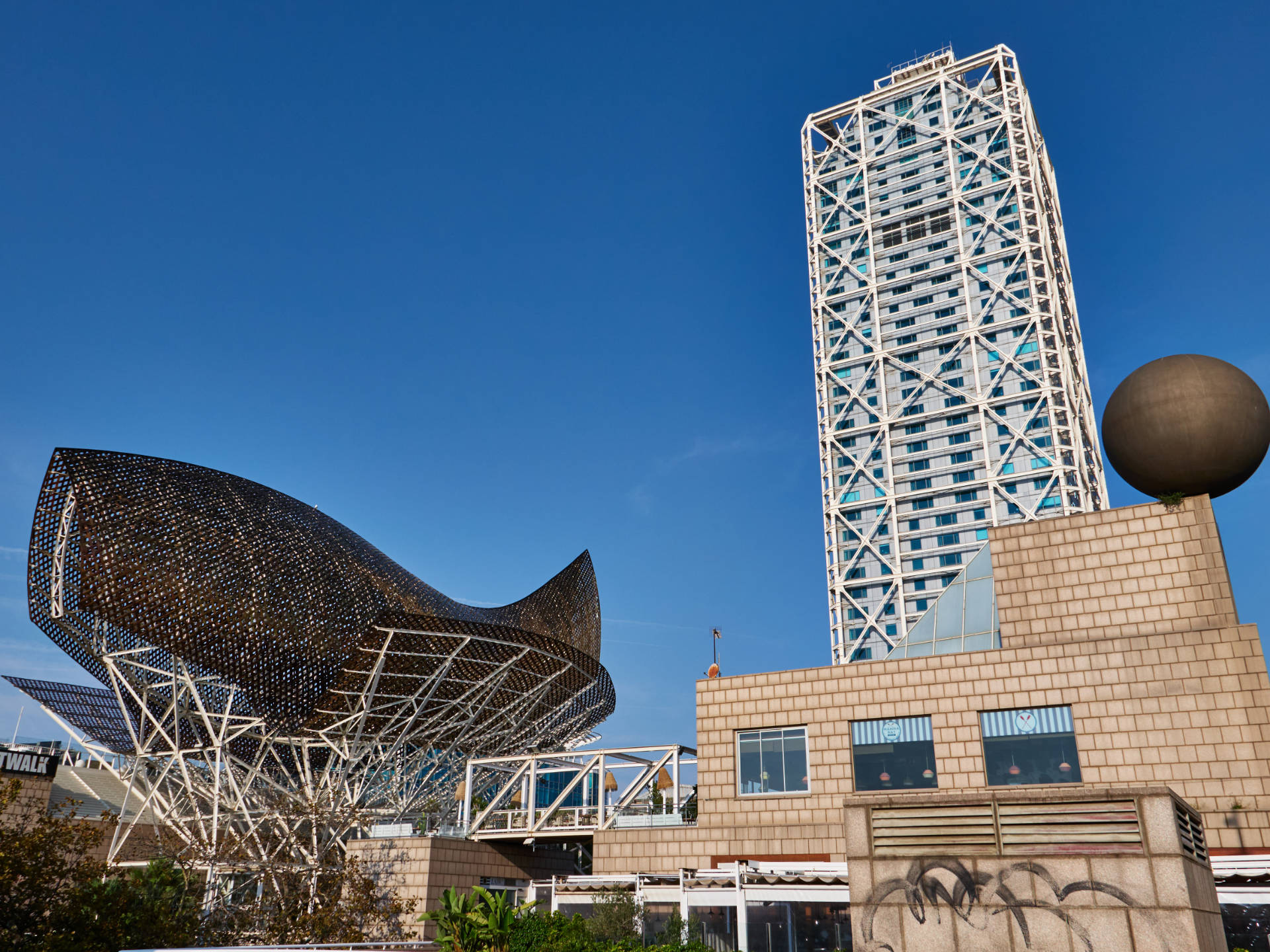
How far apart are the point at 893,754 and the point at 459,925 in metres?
14.0

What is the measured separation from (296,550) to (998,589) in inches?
1218

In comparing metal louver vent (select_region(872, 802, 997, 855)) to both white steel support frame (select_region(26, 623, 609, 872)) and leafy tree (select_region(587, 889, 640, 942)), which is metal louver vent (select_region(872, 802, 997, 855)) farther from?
white steel support frame (select_region(26, 623, 609, 872))

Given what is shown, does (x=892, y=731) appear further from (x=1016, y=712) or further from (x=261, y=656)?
(x=261, y=656)

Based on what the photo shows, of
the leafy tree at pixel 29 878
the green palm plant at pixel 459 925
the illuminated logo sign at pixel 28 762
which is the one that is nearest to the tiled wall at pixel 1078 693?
the green palm plant at pixel 459 925

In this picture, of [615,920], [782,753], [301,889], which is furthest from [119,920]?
[782,753]

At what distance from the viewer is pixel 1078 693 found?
2727 centimetres

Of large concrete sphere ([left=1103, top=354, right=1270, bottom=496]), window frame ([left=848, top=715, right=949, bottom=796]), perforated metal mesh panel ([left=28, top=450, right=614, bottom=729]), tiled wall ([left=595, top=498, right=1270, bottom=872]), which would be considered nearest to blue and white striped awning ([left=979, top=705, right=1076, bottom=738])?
tiled wall ([left=595, top=498, right=1270, bottom=872])

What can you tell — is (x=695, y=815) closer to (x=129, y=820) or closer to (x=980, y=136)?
(x=129, y=820)

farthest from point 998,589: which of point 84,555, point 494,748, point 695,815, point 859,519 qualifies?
point 859,519

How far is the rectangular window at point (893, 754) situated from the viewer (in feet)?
95.2

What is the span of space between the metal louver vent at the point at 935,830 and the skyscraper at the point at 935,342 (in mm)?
79281

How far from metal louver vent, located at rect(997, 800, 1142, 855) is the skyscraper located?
7952 cm

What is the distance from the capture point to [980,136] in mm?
110000

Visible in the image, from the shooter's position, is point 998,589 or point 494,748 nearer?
point 998,589
